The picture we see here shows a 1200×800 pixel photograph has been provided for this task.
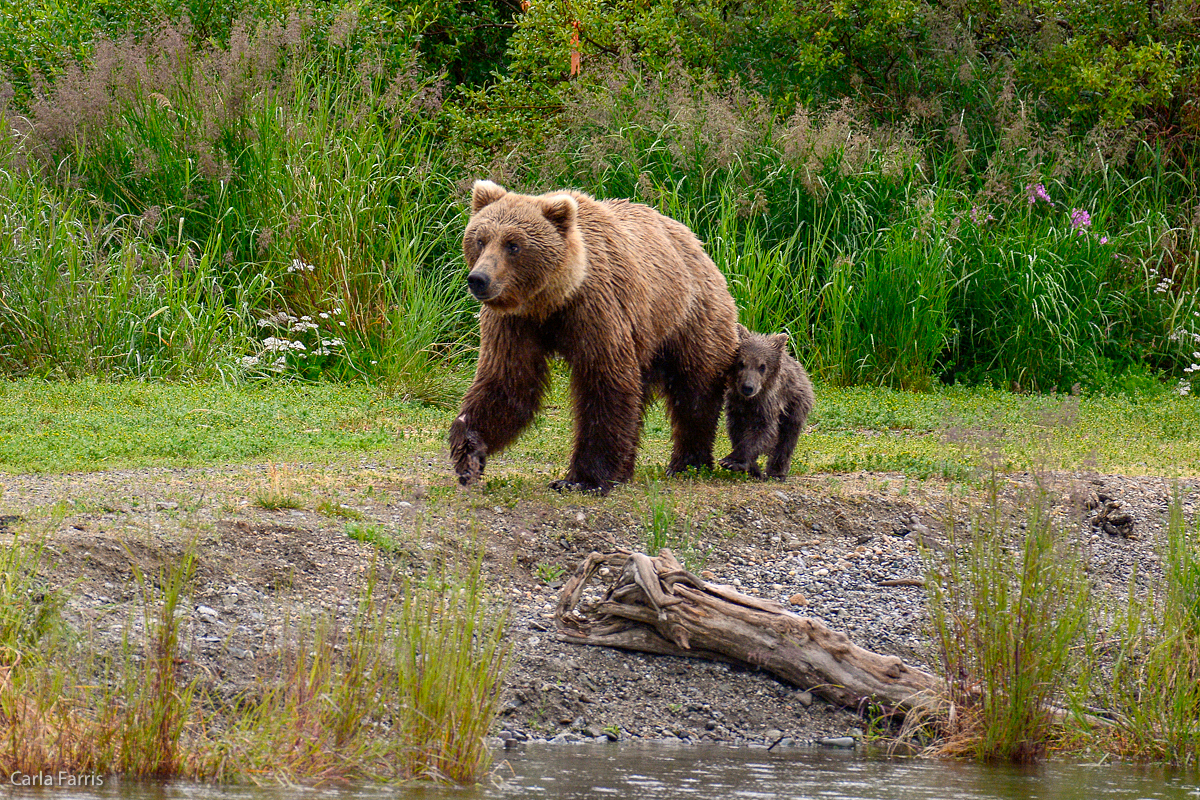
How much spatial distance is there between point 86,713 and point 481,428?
3119 millimetres

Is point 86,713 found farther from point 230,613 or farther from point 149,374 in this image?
point 149,374

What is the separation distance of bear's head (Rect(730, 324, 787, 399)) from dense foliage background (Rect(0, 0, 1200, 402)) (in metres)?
3.54

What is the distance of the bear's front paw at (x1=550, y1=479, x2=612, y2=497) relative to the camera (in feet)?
22.7

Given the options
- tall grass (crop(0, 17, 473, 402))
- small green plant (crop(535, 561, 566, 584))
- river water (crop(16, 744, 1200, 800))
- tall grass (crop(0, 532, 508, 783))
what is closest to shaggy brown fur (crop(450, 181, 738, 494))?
small green plant (crop(535, 561, 566, 584))

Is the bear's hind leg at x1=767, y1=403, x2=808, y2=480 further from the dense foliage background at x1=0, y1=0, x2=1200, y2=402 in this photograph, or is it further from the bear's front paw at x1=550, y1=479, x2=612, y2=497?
the dense foliage background at x1=0, y1=0, x2=1200, y2=402

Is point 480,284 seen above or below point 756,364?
above

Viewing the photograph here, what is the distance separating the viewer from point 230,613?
5.17 m

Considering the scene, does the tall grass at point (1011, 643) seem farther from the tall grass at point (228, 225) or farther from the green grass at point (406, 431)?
the tall grass at point (228, 225)

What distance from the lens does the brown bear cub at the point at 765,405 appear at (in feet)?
25.1

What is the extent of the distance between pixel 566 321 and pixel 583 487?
0.87 metres

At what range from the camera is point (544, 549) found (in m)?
6.27

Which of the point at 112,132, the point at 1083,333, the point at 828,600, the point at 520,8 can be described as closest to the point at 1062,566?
the point at 828,600

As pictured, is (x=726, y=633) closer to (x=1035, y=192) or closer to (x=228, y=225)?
(x=228, y=225)

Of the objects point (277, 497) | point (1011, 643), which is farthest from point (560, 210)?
point (1011, 643)
